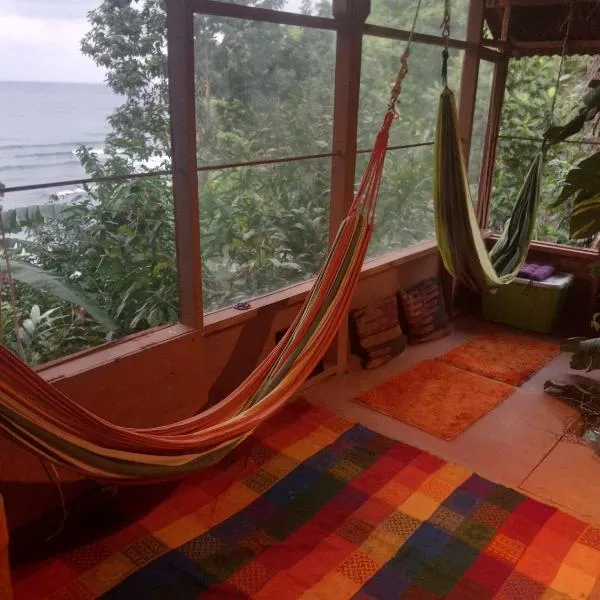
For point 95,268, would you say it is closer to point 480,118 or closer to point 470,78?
point 470,78

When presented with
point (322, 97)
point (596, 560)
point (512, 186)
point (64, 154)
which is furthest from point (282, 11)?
point (512, 186)

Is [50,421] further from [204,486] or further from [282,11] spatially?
[282,11]

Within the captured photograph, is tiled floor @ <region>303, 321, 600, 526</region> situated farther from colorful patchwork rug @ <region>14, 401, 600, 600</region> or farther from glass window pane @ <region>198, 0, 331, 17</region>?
glass window pane @ <region>198, 0, 331, 17</region>

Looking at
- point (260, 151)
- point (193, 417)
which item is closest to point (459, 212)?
point (260, 151)

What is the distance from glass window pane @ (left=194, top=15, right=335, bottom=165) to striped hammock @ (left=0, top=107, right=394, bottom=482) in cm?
50

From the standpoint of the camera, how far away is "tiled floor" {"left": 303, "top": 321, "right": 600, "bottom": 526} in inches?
91.0

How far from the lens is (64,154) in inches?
77.6

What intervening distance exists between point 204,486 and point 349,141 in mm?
1622

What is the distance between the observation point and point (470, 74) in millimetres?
3609

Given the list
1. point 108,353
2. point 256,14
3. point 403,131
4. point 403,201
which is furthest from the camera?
point 403,201

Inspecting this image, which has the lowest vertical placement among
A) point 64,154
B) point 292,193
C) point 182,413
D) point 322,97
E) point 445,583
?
point 445,583

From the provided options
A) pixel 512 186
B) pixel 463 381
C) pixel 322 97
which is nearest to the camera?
pixel 322 97

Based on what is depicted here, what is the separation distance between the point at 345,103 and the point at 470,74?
127 centimetres

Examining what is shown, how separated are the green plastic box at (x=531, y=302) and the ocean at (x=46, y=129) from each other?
257cm
